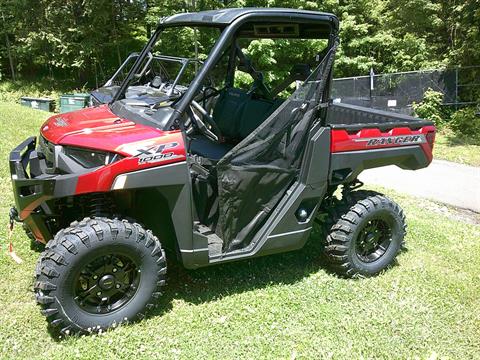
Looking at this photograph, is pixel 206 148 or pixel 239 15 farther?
pixel 206 148

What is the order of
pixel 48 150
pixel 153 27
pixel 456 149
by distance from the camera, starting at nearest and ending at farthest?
pixel 48 150 < pixel 456 149 < pixel 153 27

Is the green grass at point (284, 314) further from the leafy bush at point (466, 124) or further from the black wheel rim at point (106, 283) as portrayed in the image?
the leafy bush at point (466, 124)

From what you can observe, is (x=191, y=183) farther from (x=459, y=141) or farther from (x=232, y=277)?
(x=459, y=141)

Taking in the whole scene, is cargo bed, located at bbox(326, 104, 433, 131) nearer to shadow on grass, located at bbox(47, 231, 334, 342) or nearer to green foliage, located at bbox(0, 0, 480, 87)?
shadow on grass, located at bbox(47, 231, 334, 342)

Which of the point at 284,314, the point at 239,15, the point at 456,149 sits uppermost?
the point at 239,15

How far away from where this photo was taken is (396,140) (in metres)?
3.91

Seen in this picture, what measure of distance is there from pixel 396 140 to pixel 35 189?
2.80 metres

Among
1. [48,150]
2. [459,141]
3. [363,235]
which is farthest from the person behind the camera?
[459,141]

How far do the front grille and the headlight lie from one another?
0.14 meters

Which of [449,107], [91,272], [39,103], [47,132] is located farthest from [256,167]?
[39,103]

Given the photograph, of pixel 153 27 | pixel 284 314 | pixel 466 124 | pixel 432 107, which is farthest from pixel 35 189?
pixel 153 27

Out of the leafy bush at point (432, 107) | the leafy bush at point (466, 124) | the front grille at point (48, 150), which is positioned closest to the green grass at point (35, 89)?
the leafy bush at point (432, 107)

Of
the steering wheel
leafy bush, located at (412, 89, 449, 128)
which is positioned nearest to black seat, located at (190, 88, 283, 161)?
the steering wheel

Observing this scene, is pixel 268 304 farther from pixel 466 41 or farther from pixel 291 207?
pixel 466 41
